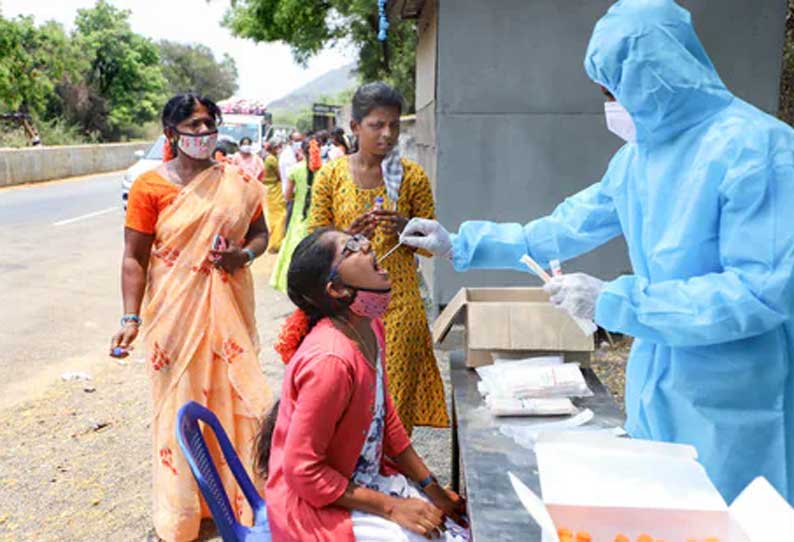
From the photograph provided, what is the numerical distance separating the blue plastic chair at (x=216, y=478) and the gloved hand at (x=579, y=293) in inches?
38.3

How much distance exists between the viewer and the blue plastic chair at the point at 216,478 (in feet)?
6.39

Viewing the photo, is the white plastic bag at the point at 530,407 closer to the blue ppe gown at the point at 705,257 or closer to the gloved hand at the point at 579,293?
the blue ppe gown at the point at 705,257

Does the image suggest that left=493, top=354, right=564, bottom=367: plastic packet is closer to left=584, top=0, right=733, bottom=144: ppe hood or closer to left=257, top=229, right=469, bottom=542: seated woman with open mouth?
left=257, top=229, right=469, bottom=542: seated woman with open mouth

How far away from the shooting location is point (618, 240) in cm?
596

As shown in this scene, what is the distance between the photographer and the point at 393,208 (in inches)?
119

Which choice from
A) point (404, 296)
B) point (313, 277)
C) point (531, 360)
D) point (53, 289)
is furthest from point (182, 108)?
point (53, 289)

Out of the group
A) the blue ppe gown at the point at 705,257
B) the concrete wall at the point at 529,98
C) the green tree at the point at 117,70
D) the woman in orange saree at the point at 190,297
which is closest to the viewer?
the blue ppe gown at the point at 705,257

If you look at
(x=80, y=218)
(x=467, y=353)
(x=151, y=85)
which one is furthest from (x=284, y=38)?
(x=151, y=85)

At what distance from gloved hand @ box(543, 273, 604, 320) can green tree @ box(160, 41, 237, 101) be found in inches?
2043

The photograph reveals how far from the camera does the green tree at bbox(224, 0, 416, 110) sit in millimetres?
16562

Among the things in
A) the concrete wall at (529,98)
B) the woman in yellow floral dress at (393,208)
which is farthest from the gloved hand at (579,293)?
the concrete wall at (529,98)

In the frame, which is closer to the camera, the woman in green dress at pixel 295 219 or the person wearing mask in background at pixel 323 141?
the woman in green dress at pixel 295 219

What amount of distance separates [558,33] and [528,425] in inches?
163

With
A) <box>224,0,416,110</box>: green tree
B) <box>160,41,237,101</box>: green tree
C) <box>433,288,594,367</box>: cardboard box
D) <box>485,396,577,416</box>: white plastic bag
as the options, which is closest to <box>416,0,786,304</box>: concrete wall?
<box>433,288,594,367</box>: cardboard box
